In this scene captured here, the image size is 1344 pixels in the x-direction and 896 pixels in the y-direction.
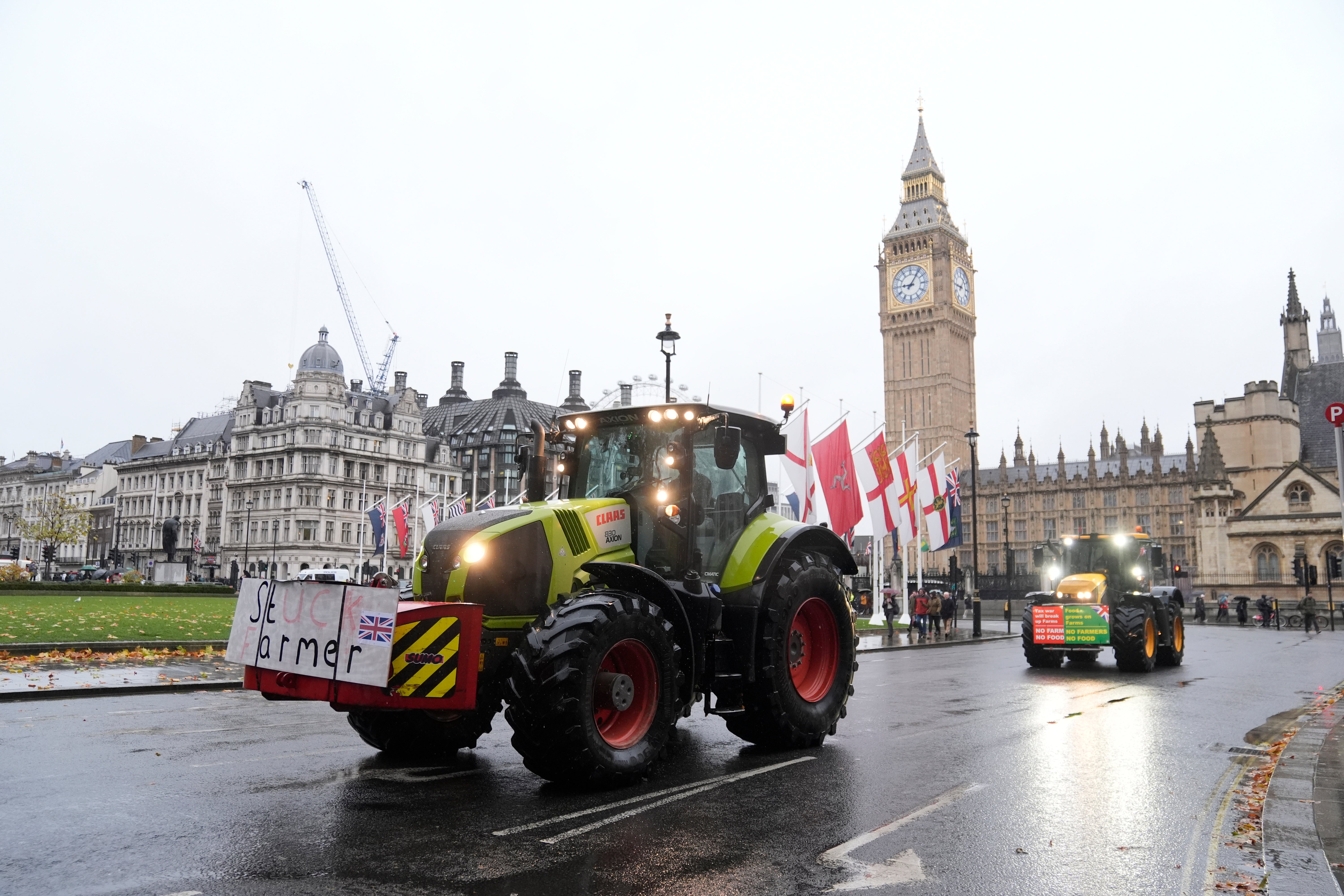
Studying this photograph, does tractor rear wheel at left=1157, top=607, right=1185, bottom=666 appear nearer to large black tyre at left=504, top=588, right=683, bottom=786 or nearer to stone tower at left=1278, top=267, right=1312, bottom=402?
large black tyre at left=504, top=588, right=683, bottom=786

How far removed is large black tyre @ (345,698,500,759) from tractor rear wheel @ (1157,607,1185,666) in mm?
17587

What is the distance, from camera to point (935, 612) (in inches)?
1393

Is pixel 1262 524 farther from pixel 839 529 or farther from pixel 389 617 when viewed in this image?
pixel 389 617

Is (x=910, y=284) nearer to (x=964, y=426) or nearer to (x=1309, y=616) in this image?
(x=964, y=426)

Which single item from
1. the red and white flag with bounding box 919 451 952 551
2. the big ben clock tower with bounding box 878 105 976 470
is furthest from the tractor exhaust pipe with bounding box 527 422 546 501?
the big ben clock tower with bounding box 878 105 976 470

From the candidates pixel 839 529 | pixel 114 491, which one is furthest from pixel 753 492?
pixel 114 491

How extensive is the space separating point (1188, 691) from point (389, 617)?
13938mm

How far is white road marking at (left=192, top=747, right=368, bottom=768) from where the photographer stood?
321 inches

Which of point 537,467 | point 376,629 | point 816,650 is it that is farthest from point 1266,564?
point 376,629

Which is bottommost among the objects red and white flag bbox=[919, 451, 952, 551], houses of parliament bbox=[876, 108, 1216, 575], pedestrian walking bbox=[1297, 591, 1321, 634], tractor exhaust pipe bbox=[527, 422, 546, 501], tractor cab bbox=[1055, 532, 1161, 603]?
pedestrian walking bbox=[1297, 591, 1321, 634]

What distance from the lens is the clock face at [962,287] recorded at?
12294 centimetres

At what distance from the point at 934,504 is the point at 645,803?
3042 cm

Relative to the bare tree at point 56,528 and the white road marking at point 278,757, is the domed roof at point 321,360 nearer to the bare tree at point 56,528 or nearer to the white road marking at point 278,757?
the bare tree at point 56,528

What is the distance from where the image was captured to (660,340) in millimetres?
20578
